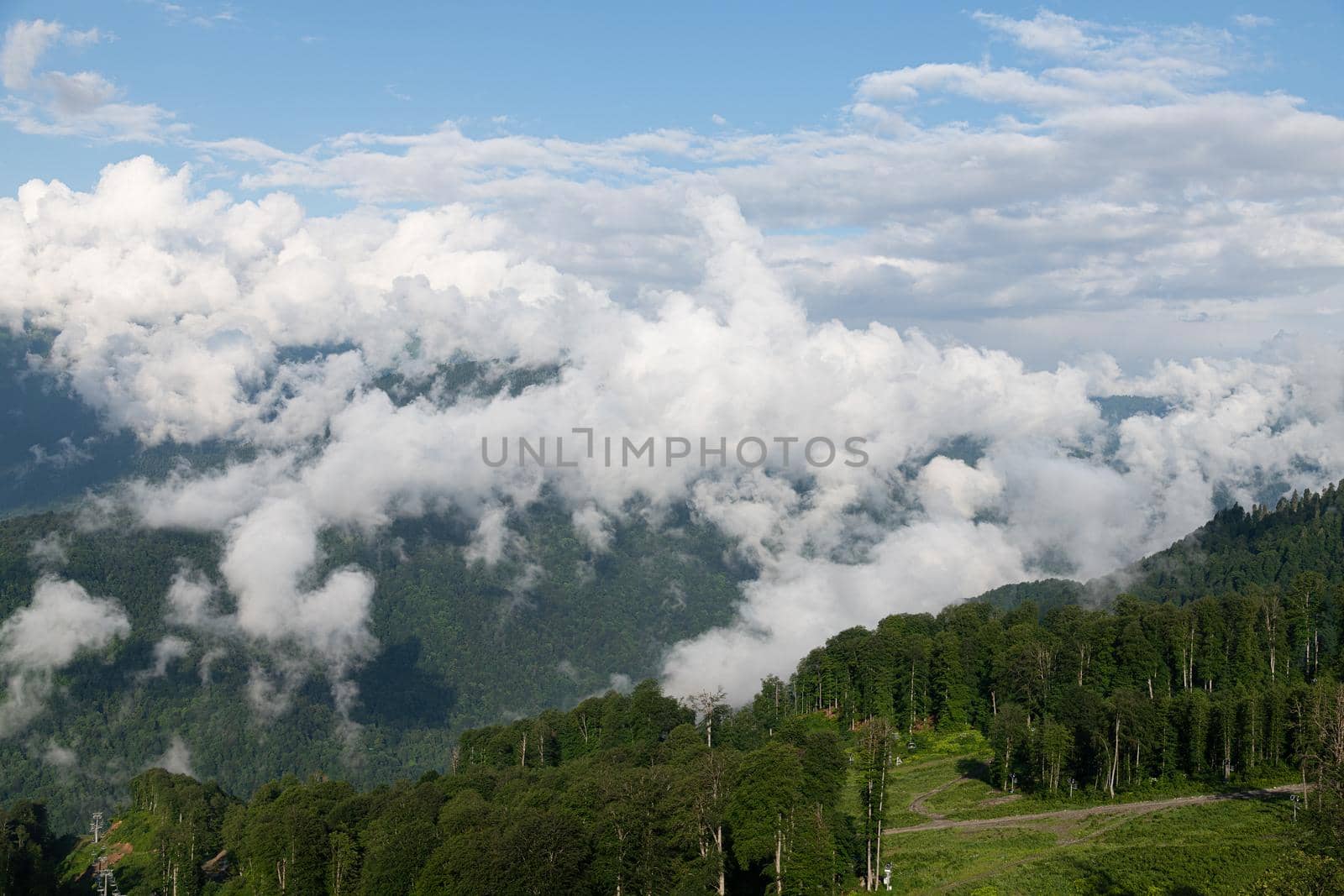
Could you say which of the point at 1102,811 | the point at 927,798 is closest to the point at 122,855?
the point at 927,798

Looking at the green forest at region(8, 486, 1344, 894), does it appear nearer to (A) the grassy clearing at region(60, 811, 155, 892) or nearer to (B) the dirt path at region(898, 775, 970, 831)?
(A) the grassy clearing at region(60, 811, 155, 892)

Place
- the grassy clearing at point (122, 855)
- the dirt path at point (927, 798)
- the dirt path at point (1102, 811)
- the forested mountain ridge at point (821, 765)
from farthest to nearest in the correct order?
the grassy clearing at point (122, 855)
the dirt path at point (927, 798)
the dirt path at point (1102, 811)
the forested mountain ridge at point (821, 765)

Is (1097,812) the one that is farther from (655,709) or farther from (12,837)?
(12,837)

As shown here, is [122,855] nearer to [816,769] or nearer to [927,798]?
[927,798]

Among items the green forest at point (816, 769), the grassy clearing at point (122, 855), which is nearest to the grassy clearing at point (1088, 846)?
the green forest at point (816, 769)

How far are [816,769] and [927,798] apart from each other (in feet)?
99.5

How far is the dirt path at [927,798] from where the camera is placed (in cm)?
10506

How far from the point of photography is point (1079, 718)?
4345 inches

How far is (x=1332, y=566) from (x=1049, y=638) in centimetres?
8483

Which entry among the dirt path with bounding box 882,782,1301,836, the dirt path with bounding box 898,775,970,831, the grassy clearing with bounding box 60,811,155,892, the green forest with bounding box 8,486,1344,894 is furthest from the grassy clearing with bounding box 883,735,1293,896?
the grassy clearing with bounding box 60,811,155,892

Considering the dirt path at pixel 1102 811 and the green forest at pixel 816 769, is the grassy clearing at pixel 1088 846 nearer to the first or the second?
the dirt path at pixel 1102 811

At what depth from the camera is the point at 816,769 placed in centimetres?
8875

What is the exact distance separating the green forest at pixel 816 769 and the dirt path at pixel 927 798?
281 cm

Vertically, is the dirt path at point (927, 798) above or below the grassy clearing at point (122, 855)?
above
